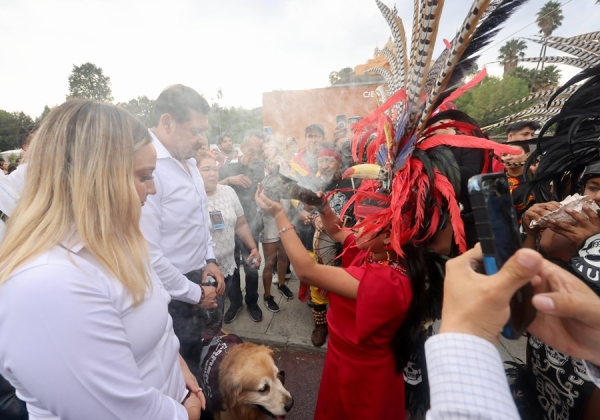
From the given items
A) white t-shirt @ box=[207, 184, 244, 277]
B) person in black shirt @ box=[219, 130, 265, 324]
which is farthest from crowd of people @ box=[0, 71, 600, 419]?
person in black shirt @ box=[219, 130, 265, 324]

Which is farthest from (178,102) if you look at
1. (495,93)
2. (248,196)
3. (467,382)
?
(495,93)

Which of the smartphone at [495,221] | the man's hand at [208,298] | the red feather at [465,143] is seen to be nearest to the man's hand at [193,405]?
the man's hand at [208,298]

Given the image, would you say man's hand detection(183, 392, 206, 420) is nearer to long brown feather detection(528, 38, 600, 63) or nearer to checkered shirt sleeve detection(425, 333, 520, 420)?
checkered shirt sleeve detection(425, 333, 520, 420)


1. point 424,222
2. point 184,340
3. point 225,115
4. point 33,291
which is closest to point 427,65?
point 424,222

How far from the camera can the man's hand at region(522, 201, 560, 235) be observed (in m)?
1.78

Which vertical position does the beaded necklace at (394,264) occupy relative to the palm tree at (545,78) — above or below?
below

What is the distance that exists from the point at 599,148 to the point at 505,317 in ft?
5.42

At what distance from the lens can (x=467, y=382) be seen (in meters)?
0.73

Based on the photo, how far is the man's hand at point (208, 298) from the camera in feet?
8.38

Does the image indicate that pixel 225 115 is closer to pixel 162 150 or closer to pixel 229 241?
pixel 229 241

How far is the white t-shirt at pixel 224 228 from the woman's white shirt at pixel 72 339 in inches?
97.1

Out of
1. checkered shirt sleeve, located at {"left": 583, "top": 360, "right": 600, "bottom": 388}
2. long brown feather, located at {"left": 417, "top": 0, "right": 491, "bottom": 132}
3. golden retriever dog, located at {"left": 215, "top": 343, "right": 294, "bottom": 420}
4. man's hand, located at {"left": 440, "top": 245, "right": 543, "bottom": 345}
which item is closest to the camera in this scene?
man's hand, located at {"left": 440, "top": 245, "right": 543, "bottom": 345}

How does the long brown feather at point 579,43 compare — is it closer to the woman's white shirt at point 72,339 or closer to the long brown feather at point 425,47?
the long brown feather at point 425,47

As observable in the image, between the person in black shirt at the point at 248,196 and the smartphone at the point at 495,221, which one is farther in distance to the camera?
the person in black shirt at the point at 248,196
